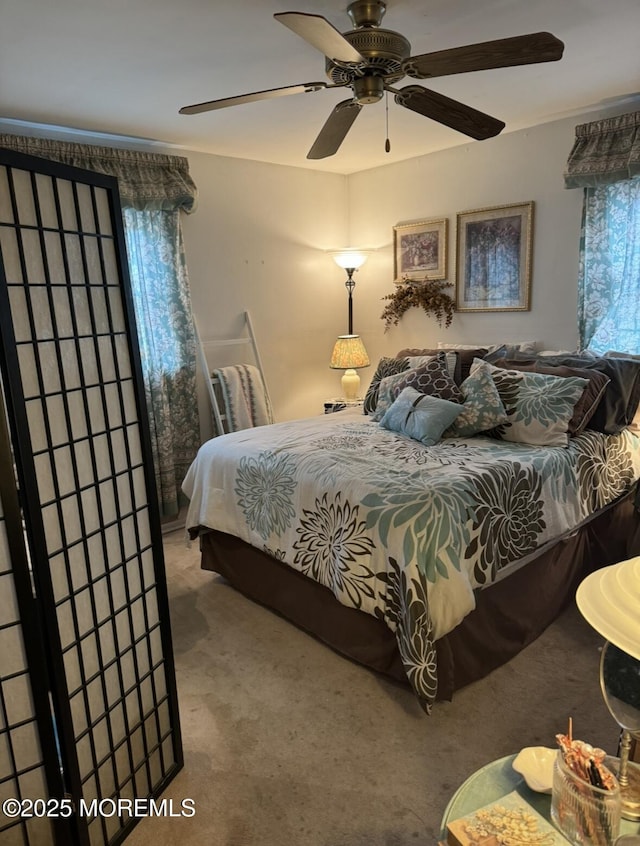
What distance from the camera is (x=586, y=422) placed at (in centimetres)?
282

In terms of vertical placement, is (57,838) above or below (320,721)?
above

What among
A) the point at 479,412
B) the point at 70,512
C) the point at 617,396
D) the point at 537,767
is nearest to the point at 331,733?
the point at 537,767

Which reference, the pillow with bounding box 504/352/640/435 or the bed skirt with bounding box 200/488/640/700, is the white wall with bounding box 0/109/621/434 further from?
the bed skirt with bounding box 200/488/640/700

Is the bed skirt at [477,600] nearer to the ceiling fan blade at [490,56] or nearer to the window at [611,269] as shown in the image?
the window at [611,269]

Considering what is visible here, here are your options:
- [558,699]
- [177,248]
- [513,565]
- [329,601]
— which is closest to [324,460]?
[329,601]

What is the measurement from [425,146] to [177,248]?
1873mm

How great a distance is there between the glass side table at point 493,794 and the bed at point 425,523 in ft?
2.31

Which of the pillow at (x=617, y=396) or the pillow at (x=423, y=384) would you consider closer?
the pillow at (x=617, y=396)

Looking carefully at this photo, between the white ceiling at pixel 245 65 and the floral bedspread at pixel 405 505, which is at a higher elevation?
the white ceiling at pixel 245 65

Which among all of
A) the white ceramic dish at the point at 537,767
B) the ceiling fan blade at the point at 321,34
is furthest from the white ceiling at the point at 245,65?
the white ceramic dish at the point at 537,767

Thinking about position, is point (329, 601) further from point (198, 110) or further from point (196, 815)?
point (198, 110)

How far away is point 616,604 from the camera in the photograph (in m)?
0.86

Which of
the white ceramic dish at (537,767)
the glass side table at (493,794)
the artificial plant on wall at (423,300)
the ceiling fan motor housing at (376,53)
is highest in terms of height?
the ceiling fan motor housing at (376,53)

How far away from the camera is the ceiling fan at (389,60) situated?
1660 mm
